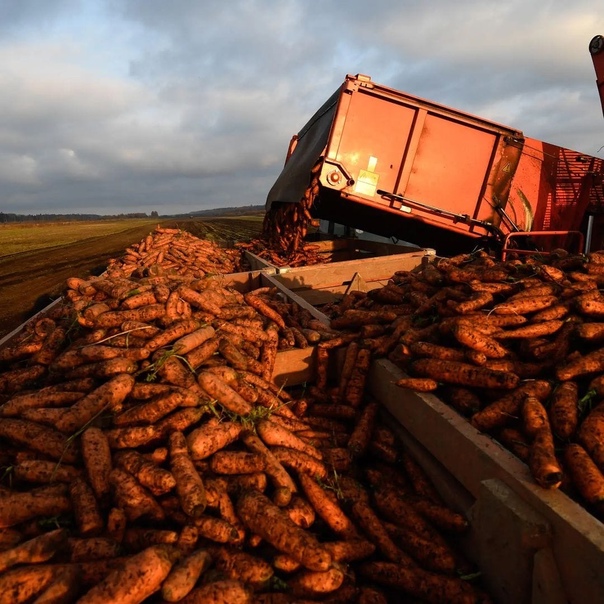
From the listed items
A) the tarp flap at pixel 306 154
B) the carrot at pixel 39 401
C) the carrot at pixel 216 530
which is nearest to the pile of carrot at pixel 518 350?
the carrot at pixel 216 530

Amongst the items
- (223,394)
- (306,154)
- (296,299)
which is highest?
(306,154)

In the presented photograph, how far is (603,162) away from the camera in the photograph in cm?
751

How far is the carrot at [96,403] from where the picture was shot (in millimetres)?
2697

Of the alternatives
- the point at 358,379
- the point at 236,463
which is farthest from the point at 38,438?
the point at 358,379

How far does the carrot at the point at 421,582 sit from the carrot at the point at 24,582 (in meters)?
1.57

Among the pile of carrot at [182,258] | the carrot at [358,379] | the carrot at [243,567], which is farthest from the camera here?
the pile of carrot at [182,258]

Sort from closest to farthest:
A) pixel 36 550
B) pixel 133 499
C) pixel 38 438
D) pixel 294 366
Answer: pixel 36 550 → pixel 133 499 → pixel 38 438 → pixel 294 366

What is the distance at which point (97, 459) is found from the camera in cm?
244

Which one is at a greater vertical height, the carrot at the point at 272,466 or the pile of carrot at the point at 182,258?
the pile of carrot at the point at 182,258

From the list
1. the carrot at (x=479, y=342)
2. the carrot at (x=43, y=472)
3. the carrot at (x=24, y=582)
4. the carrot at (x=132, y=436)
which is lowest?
the carrot at (x=24, y=582)

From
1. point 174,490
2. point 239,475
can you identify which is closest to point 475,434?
point 239,475

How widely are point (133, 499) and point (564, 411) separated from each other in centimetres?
253

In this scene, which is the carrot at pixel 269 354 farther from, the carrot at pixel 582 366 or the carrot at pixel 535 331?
the carrot at pixel 582 366

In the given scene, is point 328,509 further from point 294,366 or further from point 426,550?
point 294,366
